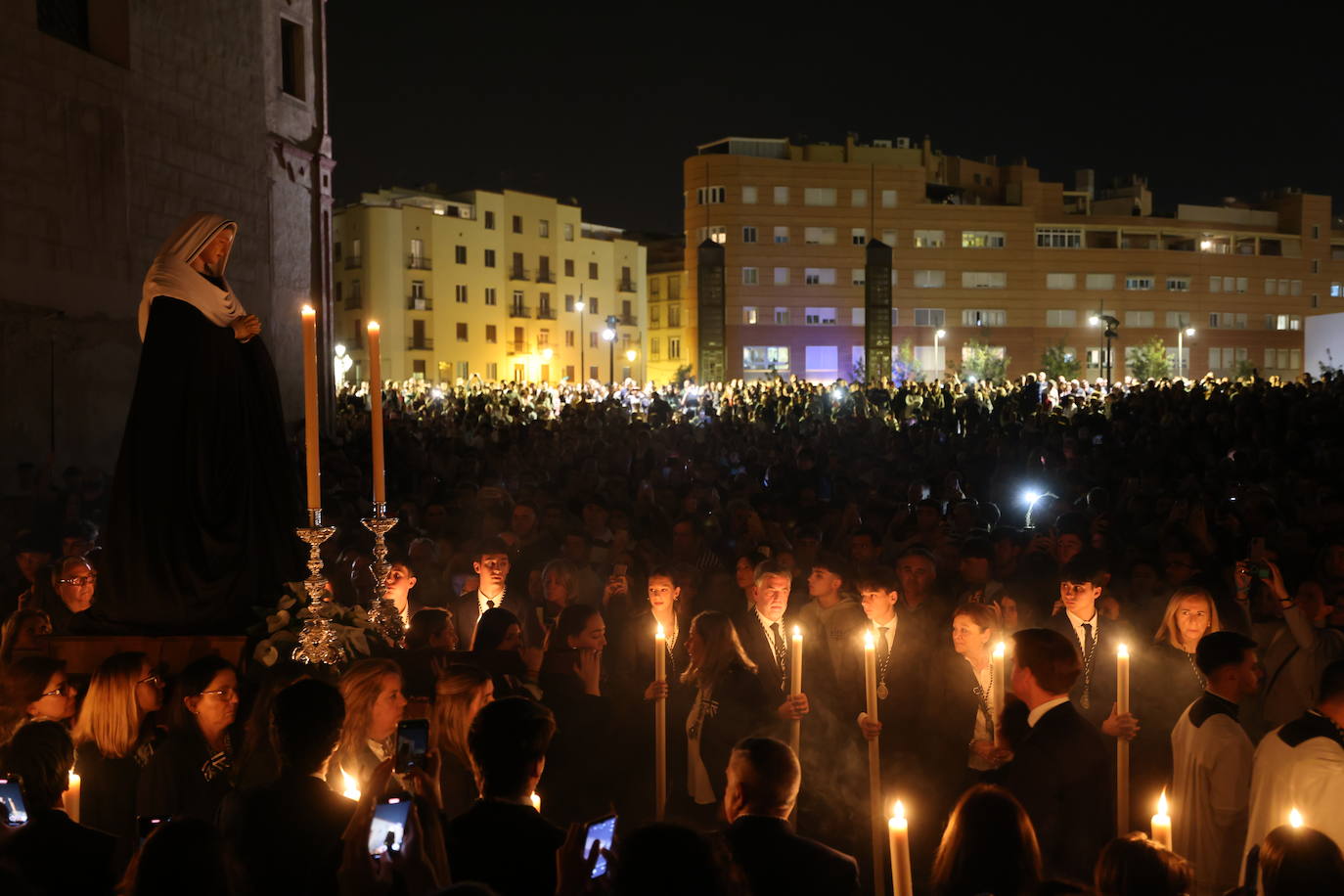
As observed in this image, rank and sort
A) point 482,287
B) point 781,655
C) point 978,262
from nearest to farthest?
point 781,655 → point 482,287 → point 978,262

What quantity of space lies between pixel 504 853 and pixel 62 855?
1.20 m

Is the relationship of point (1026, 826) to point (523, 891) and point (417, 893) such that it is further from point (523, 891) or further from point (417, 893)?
A: point (417, 893)

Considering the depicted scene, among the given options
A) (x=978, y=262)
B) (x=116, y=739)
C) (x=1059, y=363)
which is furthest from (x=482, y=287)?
(x=116, y=739)

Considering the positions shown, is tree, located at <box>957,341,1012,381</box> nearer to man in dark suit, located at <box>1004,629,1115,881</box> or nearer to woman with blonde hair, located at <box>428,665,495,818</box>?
man in dark suit, located at <box>1004,629,1115,881</box>

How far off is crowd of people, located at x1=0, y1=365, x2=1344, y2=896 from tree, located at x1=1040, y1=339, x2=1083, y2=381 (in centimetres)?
6123

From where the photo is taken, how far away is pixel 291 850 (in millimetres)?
3428

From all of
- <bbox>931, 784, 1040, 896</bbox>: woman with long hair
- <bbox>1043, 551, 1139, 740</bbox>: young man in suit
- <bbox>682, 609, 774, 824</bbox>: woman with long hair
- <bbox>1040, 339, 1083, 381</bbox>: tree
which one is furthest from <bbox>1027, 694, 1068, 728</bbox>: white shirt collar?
<bbox>1040, 339, 1083, 381</bbox>: tree

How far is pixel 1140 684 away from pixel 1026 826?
3.07 metres

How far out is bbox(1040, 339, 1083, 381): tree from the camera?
71.5 metres

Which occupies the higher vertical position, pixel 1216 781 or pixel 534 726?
pixel 534 726

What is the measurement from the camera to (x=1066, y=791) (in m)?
4.52

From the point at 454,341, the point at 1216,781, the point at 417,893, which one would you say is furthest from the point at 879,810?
the point at 454,341

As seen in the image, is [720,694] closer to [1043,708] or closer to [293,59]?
[1043,708]

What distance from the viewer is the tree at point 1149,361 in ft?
239
